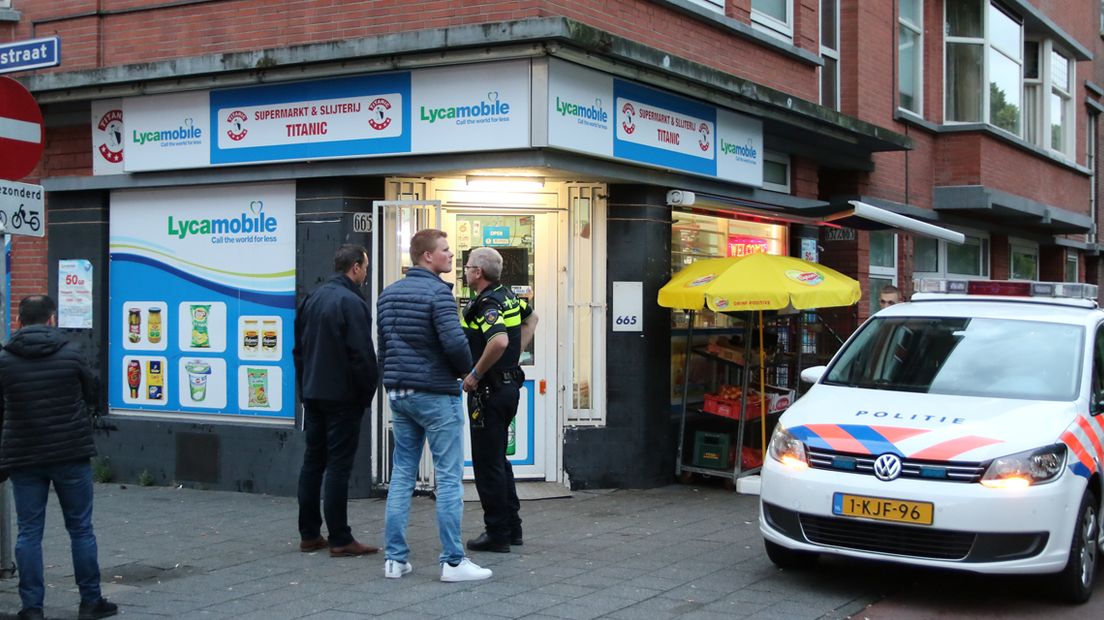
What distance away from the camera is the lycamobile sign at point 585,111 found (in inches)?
371

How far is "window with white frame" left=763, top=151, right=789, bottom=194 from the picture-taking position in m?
13.5

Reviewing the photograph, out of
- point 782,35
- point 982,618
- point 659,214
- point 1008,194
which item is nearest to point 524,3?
point 659,214

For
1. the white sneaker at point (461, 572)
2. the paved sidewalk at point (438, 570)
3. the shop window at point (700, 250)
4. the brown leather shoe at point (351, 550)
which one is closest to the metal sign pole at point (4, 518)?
the paved sidewalk at point (438, 570)

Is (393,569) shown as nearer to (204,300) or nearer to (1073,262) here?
(204,300)

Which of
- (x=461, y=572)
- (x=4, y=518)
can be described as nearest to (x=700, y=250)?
(x=461, y=572)

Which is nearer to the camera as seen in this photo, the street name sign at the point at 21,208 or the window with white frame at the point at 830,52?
the street name sign at the point at 21,208

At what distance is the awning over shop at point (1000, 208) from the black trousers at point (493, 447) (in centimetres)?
1131

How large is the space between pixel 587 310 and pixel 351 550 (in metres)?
3.68

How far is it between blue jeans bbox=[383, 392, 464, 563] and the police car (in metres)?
1.82

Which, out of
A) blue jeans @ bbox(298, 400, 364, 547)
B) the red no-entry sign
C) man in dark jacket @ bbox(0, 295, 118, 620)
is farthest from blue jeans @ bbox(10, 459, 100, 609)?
the red no-entry sign

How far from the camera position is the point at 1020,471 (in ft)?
21.0

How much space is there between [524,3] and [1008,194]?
11.1 meters

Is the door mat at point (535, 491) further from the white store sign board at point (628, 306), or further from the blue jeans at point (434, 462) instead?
the blue jeans at point (434, 462)

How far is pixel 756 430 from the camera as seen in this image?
38.3ft
